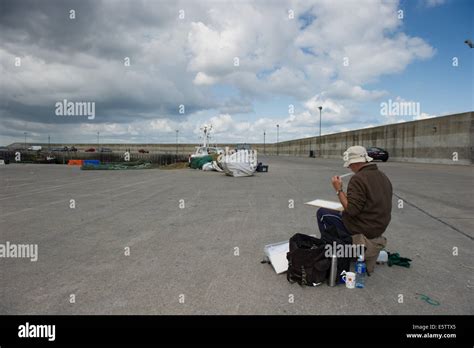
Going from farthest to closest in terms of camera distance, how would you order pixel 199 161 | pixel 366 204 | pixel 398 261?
pixel 199 161
pixel 398 261
pixel 366 204

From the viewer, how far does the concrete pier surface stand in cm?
311

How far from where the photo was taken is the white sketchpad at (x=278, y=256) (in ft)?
12.7

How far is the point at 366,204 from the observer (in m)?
3.64

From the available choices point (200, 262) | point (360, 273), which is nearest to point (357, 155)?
point (360, 273)

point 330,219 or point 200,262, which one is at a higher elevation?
point 330,219

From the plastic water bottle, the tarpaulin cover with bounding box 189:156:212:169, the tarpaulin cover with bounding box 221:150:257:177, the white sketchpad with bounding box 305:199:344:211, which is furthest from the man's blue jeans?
the tarpaulin cover with bounding box 189:156:212:169

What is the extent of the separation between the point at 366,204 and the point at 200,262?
2.41 meters

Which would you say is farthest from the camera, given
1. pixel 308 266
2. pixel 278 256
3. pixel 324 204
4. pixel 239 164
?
pixel 239 164

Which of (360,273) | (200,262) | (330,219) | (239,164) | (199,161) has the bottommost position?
(200,262)

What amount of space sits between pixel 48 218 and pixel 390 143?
127ft

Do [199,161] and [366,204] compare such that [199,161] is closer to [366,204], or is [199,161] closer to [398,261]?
[398,261]

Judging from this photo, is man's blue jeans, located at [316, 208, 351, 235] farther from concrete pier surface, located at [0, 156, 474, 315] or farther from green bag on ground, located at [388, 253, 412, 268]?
green bag on ground, located at [388, 253, 412, 268]
